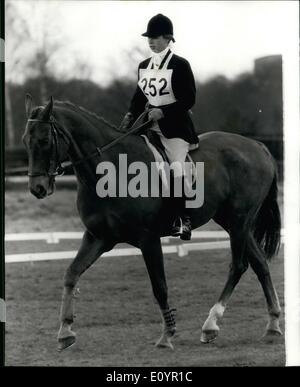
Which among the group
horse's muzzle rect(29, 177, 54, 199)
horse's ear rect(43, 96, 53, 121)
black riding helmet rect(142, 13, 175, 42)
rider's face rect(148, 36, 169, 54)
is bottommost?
horse's muzzle rect(29, 177, 54, 199)

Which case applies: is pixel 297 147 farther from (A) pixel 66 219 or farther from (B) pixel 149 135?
(A) pixel 66 219

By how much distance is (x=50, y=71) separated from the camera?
582 centimetres

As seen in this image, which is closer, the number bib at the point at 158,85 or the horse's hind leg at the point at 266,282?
the number bib at the point at 158,85

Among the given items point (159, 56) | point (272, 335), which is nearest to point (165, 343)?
point (272, 335)

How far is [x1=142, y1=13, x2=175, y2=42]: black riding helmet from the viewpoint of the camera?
15.8ft

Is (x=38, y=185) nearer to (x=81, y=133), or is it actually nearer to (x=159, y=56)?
(x=81, y=133)

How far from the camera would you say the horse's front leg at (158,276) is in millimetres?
4789

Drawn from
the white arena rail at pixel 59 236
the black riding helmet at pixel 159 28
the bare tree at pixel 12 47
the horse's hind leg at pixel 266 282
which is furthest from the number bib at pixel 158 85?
the horse's hind leg at pixel 266 282

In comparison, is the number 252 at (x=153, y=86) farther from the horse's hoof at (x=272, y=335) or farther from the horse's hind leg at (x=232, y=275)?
the horse's hoof at (x=272, y=335)

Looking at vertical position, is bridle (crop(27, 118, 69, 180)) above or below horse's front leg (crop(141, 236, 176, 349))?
above

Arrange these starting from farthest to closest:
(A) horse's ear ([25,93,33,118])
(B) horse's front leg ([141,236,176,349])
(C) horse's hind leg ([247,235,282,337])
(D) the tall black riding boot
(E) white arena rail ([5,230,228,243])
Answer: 1. (E) white arena rail ([5,230,228,243])
2. (C) horse's hind leg ([247,235,282,337])
3. (D) the tall black riding boot
4. (B) horse's front leg ([141,236,176,349])
5. (A) horse's ear ([25,93,33,118])

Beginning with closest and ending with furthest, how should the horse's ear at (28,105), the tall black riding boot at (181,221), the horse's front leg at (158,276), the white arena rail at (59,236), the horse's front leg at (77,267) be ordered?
the horse's ear at (28,105) < the horse's front leg at (77,267) < the horse's front leg at (158,276) < the tall black riding boot at (181,221) < the white arena rail at (59,236)

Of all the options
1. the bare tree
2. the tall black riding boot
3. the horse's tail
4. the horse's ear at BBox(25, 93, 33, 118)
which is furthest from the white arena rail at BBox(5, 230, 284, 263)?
the horse's ear at BBox(25, 93, 33, 118)

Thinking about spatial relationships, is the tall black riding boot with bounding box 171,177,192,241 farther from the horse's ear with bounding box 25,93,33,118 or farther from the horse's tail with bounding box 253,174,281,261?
the horse's ear with bounding box 25,93,33,118
